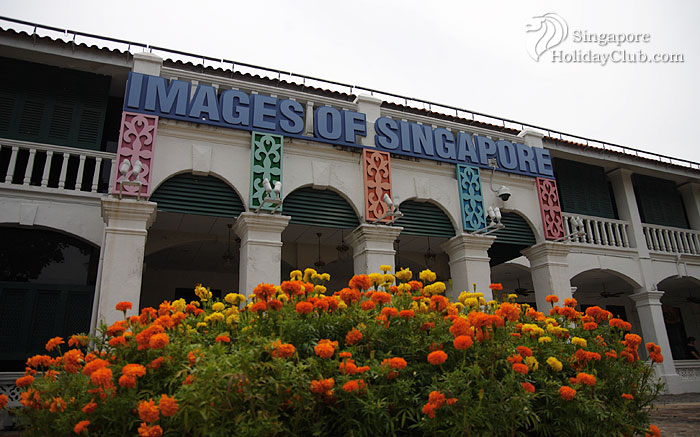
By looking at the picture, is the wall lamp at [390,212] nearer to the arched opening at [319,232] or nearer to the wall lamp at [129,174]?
the arched opening at [319,232]

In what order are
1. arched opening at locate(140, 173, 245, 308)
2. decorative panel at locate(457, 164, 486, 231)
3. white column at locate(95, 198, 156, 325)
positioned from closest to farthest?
1. white column at locate(95, 198, 156, 325)
2. arched opening at locate(140, 173, 245, 308)
3. decorative panel at locate(457, 164, 486, 231)

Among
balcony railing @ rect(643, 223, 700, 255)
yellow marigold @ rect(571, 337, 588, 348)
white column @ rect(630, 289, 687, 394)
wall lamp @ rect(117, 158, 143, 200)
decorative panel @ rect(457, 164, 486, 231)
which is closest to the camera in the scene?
yellow marigold @ rect(571, 337, 588, 348)

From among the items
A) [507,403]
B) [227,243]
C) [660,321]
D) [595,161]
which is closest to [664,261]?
[660,321]

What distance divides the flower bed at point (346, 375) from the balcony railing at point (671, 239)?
36.8ft

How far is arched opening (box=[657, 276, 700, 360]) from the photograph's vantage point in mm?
16938

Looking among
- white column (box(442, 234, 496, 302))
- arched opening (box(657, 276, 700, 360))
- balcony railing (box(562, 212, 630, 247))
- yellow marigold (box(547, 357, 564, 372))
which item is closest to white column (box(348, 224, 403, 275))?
white column (box(442, 234, 496, 302))

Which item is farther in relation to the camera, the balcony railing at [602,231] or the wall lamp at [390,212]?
the balcony railing at [602,231]

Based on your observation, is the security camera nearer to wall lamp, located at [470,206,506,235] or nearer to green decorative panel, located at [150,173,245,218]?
wall lamp, located at [470,206,506,235]

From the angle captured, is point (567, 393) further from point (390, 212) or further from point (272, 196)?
point (390, 212)

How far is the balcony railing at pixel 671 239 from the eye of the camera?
1354cm

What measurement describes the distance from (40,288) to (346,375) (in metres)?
7.04

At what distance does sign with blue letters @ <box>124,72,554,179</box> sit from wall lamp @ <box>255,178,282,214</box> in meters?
1.27

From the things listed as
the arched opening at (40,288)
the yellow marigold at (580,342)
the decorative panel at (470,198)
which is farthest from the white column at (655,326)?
the arched opening at (40,288)

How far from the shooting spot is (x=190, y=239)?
10.1 metres
